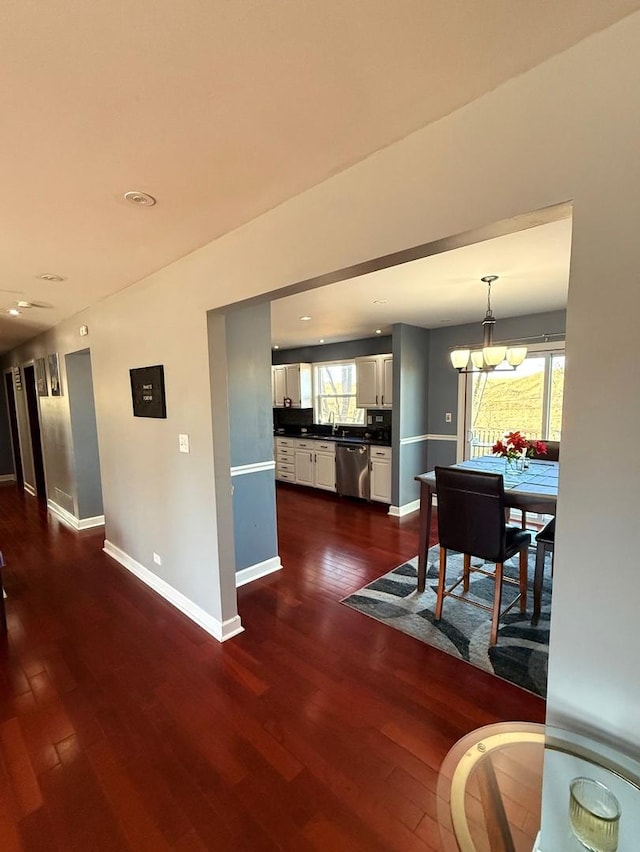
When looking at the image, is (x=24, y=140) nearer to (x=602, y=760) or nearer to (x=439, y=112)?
(x=439, y=112)

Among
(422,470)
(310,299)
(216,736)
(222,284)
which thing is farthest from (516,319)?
(216,736)

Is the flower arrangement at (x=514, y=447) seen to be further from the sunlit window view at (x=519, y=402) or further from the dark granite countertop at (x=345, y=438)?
the dark granite countertop at (x=345, y=438)

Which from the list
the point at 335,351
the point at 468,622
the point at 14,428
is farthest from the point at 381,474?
the point at 14,428

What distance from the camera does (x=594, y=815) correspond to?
38.8 inches

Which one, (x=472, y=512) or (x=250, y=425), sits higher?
(x=250, y=425)

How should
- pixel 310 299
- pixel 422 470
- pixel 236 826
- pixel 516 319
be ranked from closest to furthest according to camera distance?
pixel 236 826, pixel 310 299, pixel 516 319, pixel 422 470

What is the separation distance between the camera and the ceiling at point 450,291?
2.28m

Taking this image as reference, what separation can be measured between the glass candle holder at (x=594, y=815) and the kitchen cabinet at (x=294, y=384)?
588cm

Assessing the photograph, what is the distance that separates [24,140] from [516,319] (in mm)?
4518

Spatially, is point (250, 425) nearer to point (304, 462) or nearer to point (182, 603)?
point (182, 603)

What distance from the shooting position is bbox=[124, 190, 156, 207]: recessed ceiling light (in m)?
1.60

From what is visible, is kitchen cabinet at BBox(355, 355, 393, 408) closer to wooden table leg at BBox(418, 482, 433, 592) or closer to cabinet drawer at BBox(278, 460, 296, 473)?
cabinet drawer at BBox(278, 460, 296, 473)

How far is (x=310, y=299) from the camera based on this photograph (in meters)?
3.41

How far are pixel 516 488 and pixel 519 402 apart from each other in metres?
2.46
